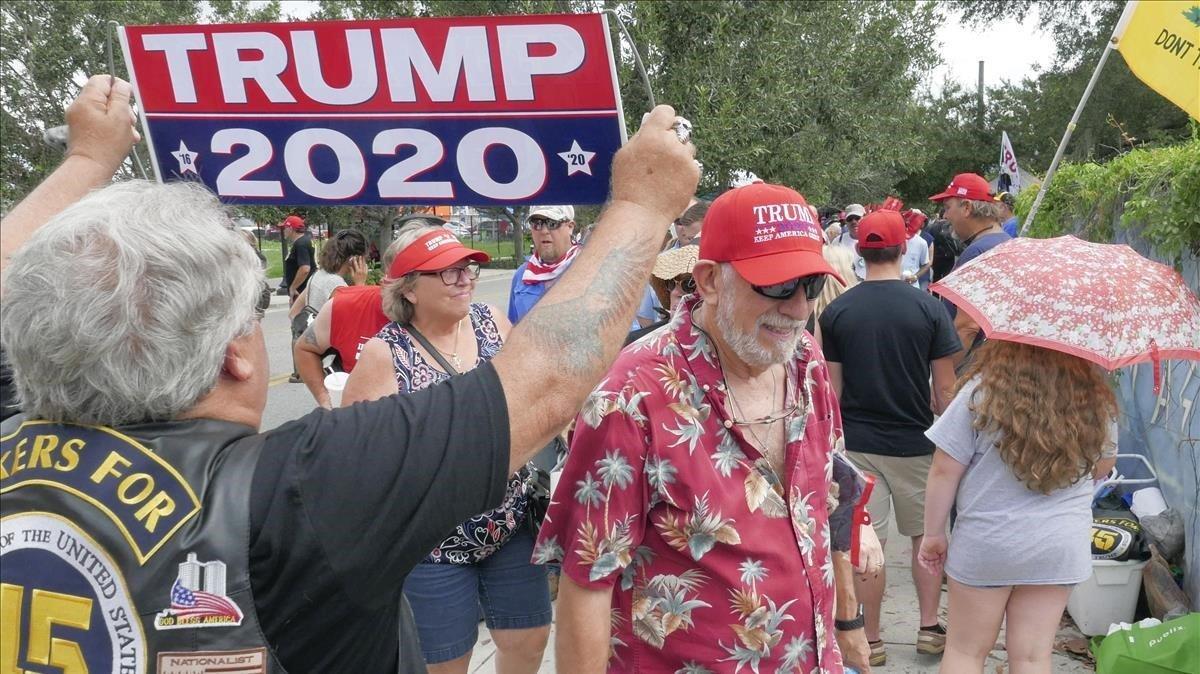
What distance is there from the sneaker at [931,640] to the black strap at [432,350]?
270 cm

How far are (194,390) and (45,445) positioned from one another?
21 centimetres

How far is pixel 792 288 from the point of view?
220 centimetres

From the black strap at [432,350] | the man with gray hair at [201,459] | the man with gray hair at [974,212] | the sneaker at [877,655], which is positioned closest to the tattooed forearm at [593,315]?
the man with gray hair at [201,459]


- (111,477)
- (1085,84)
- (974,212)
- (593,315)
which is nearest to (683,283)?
(974,212)

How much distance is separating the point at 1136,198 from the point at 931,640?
2.33 m

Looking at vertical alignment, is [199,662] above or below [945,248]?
above

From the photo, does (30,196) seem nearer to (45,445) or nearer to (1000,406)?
(45,445)

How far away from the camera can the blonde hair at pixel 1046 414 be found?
3082 millimetres

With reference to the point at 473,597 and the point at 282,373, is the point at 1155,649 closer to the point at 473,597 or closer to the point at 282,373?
the point at 473,597

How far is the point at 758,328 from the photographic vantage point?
7.27ft

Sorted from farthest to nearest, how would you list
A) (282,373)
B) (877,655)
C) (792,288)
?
(282,373) < (877,655) < (792,288)

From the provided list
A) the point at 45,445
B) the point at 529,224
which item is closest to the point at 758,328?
the point at 45,445

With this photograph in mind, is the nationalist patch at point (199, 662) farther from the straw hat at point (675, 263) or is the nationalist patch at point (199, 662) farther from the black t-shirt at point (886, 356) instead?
the black t-shirt at point (886, 356)

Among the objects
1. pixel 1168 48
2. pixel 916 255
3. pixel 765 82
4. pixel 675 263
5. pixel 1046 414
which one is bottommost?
pixel 916 255
